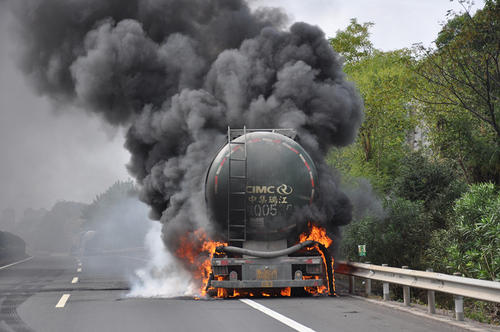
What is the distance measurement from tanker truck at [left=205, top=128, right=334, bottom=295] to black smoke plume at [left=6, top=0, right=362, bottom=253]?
0.70 m

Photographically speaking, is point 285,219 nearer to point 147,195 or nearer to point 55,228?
point 147,195

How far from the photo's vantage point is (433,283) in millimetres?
8805

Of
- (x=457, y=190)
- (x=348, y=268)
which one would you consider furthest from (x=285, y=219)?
(x=457, y=190)

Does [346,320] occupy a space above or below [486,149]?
below

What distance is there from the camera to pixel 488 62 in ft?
70.0

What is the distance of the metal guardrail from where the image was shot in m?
7.33

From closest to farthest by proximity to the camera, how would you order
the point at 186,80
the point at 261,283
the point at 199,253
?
the point at 261,283 → the point at 199,253 → the point at 186,80

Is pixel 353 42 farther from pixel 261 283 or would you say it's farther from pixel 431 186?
pixel 261 283

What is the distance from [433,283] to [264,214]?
3.60m

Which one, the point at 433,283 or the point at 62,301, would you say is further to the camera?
the point at 62,301

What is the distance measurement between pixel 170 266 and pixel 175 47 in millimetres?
7041

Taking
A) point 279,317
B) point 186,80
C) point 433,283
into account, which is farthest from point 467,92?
point 279,317

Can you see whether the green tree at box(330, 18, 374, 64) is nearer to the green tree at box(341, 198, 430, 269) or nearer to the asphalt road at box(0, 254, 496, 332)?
the green tree at box(341, 198, 430, 269)

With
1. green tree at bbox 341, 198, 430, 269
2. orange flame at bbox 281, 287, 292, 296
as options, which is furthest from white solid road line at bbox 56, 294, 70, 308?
green tree at bbox 341, 198, 430, 269
